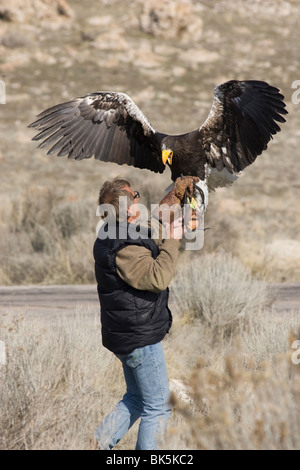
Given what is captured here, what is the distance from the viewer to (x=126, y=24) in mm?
40188

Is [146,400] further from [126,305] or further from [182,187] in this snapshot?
[182,187]

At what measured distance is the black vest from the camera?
3.83m

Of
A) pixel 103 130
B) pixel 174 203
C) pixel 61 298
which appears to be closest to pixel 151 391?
pixel 174 203

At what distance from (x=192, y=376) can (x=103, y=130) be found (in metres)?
4.24

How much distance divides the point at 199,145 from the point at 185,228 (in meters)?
3.09

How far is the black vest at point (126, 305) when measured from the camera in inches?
151

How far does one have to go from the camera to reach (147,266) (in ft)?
12.2

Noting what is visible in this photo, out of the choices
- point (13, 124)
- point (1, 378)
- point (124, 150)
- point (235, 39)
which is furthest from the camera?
point (235, 39)

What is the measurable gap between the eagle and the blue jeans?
2756 millimetres

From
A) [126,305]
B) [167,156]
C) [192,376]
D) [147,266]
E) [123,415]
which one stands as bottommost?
[123,415]

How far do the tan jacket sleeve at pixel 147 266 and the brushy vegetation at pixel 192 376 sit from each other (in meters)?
0.50

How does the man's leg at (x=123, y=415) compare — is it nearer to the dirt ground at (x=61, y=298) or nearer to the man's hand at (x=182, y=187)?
the man's hand at (x=182, y=187)
